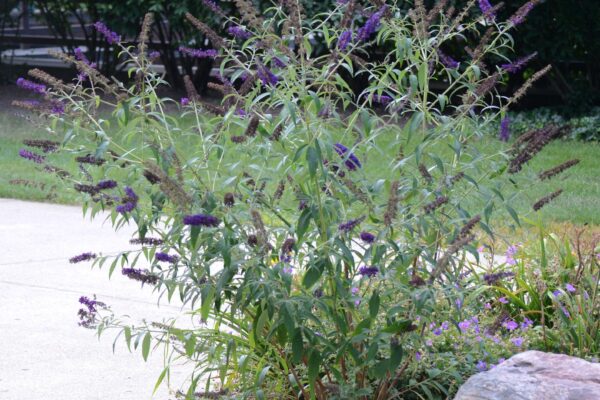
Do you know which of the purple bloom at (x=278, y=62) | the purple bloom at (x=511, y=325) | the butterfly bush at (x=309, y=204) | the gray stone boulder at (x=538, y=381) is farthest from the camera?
the purple bloom at (x=511, y=325)

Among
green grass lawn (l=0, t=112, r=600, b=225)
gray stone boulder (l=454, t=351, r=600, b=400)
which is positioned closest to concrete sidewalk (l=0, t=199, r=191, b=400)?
green grass lawn (l=0, t=112, r=600, b=225)

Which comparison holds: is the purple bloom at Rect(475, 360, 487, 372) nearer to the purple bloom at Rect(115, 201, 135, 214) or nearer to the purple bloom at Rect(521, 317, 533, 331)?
the purple bloom at Rect(521, 317, 533, 331)

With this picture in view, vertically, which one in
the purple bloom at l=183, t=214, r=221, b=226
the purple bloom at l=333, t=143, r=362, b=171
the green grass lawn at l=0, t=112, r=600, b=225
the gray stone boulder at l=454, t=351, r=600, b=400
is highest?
the purple bloom at l=333, t=143, r=362, b=171

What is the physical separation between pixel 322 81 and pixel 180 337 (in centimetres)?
105

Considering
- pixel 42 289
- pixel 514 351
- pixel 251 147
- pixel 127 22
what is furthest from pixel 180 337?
pixel 127 22

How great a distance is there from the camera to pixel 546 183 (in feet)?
31.4

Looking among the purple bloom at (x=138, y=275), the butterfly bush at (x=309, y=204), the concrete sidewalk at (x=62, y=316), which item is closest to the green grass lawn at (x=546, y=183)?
the concrete sidewalk at (x=62, y=316)

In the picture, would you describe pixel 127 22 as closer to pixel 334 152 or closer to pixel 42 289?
pixel 42 289

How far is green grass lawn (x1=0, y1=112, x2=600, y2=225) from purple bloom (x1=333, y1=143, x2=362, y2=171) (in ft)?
11.7

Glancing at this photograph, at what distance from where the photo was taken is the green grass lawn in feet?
27.5

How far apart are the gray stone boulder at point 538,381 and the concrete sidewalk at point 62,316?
1644 mm

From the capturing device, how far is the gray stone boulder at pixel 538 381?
9.69 ft

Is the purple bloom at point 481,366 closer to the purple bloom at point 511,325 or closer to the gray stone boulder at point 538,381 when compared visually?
the purple bloom at point 511,325

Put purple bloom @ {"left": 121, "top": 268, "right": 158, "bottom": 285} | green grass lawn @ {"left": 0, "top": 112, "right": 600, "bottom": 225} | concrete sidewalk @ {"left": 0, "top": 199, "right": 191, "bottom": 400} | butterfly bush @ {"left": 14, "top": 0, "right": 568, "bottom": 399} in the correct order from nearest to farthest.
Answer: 1. butterfly bush @ {"left": 14, "top": 0, "right": 568, "bottom": 399}
2. purple bloom @ {"left": 121, "top": 268, "right": 158, "bottom": 285}
3. concrete sidewalk @ {"left": 0, "top": 199, "right": 191, "bottom": 400}
4. green grass lawn @ {"left": 0, "top": 112, "right": 600, "bottom": 225}
